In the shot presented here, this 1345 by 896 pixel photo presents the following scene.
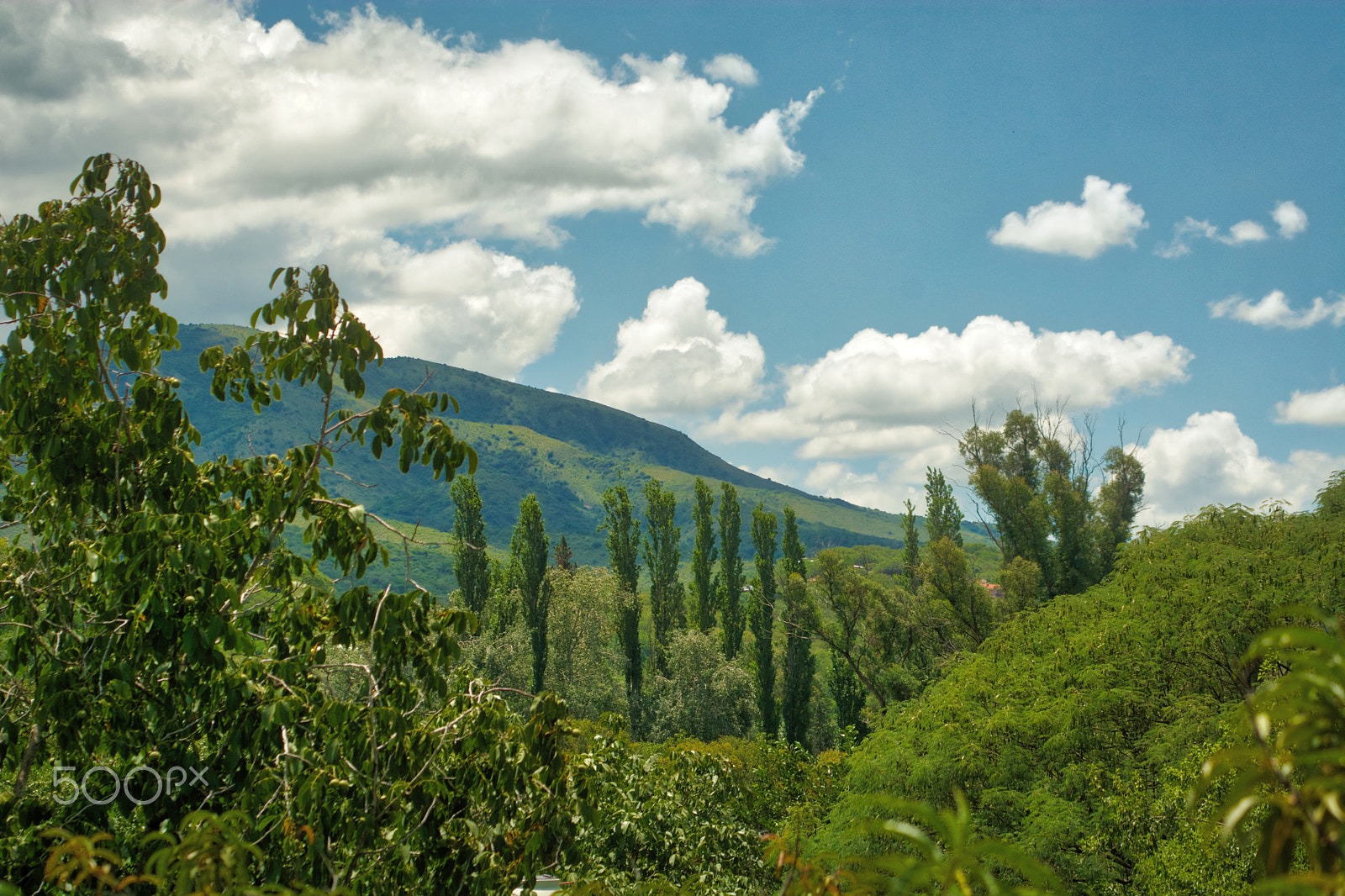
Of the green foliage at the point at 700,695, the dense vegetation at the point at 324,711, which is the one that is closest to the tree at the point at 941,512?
the green foliage at the point at 700,695

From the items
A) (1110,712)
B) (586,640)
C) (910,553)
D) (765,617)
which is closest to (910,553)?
(910,553)

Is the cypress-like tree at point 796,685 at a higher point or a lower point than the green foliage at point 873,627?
lower

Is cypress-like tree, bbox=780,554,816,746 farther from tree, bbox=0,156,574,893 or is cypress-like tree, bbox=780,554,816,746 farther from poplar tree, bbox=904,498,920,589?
tree, bbox=0,156,574,893

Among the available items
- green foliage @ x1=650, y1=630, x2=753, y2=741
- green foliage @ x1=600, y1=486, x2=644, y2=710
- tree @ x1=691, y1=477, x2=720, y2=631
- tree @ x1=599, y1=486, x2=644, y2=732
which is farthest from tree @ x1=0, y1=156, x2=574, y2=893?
tree @ x1=691, y1=477, x2=720, y2=631

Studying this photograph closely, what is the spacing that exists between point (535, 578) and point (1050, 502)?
76.9 feet

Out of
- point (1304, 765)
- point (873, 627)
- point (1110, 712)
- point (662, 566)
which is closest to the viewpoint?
point (1304, 765)

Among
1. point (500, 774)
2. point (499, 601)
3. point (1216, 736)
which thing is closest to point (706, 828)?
point (1216, 736)

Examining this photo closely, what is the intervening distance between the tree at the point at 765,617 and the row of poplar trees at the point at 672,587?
5 centimetres

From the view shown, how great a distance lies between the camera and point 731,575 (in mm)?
48781

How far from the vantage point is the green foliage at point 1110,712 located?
11.4 m

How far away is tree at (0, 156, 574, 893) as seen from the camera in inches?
139

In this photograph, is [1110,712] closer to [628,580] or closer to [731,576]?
[628,580]

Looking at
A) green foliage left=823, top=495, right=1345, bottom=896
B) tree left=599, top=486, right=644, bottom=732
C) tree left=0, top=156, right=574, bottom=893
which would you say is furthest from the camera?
tree left=599, top=486, right=644, bottom=732

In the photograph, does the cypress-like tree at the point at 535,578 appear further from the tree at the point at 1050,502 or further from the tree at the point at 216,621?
the tree at the point at 216,621
